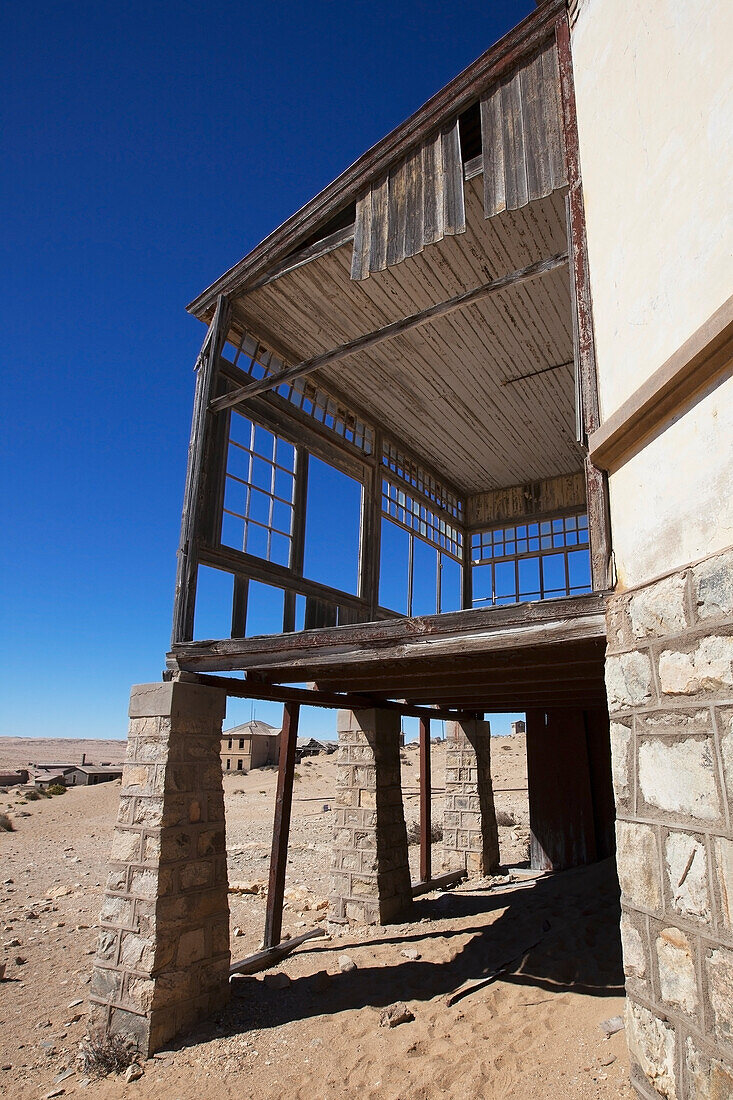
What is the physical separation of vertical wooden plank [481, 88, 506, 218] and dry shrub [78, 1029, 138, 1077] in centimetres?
746

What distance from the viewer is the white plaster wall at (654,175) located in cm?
289

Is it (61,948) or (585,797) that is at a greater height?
(585,797)

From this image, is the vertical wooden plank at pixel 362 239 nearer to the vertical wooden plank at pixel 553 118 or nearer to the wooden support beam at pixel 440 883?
the vertical wooden plank at pixel 553 118

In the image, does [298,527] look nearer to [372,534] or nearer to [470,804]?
[372,534]

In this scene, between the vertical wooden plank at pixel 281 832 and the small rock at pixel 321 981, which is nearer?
the small rock at pixel 321 981

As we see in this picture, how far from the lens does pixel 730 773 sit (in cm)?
242

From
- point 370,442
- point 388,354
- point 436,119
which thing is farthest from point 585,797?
point 436,119

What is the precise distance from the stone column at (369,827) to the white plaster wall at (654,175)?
6.70 metres

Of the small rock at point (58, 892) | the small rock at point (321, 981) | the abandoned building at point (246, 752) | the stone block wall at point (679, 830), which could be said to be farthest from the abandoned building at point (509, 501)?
the abandoned building at point (246, 752)

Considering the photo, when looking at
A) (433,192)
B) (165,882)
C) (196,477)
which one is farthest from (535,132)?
(165,882)

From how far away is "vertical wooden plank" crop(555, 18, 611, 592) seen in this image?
3.74 m

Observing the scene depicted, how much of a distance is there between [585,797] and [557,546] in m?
4.39

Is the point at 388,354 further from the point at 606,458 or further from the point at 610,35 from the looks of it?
the point at 606,458

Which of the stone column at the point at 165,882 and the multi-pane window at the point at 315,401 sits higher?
the multi-pane window at the point at 315,401
